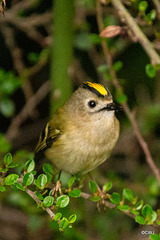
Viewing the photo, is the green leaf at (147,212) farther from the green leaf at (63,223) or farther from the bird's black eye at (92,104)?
the bird's black eye at (92,104)

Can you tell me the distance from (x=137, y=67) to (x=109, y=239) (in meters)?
1.55

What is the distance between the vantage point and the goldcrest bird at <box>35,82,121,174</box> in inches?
91.0

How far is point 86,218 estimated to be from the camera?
3.04m

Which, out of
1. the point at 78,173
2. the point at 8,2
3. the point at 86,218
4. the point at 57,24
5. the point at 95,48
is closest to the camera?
the point at 78,173

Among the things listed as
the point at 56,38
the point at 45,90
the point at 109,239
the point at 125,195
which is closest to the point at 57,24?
the point at 56,38

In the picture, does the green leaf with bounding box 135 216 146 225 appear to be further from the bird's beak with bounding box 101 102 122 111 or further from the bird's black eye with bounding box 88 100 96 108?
the bird's black eye with bounding box 88 100 96 108

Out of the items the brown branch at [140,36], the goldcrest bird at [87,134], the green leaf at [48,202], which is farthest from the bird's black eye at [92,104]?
the green leaf at [48,202]

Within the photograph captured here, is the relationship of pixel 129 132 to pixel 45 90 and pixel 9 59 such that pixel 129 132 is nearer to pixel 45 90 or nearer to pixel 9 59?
pixel 45 90

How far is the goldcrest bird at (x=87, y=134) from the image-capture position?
231 centimetres

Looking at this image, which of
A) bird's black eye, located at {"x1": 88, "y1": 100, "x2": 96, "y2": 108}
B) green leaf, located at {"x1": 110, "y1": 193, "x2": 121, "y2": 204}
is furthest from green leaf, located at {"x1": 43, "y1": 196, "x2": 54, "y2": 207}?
bird's black eye, located at {"x1": 88, "y1": 100, "x2": 96, "y2": 108}

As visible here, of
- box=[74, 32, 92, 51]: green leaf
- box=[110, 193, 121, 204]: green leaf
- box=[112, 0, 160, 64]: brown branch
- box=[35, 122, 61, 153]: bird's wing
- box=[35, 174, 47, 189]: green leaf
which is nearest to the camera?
box=[35, 174, 47, 189]: green leaf

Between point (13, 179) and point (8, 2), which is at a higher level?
point (8, 2)

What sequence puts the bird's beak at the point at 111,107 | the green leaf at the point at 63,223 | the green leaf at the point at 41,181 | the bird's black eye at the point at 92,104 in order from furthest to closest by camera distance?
the bird's black eye at the point at 92,104 < the bird's beak at the point at 111,107 < the green leaf at the point at 41,181 < the green leaf at the point at 63,223

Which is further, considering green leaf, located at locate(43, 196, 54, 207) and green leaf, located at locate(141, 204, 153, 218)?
green leaf, located at locate(141, 204, 153, 218)
